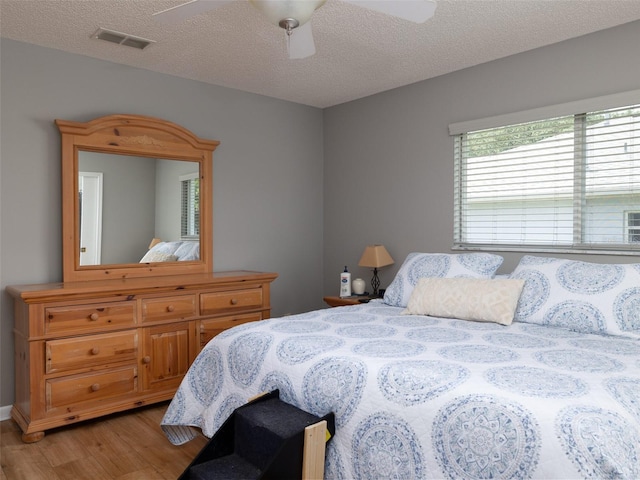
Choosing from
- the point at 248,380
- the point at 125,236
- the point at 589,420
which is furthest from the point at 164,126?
the point at 589,420

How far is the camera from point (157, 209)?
139 inches

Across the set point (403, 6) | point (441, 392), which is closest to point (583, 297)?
point (441, 392)

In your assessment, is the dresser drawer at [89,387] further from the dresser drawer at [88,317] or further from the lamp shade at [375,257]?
the lamp shade at [375,257]

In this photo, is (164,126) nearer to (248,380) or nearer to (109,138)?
(109,138)

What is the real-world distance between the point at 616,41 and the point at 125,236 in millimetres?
3363

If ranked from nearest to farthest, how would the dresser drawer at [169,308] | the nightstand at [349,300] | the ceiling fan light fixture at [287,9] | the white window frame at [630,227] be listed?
1. the ceiling fan light fixture at [287,9]
2. the white window frame at [630,227]
3. the dresser drawer at [169,308]
4. the nightstand at [349,300]

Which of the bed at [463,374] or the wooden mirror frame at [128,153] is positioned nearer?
the bed at [463,374]

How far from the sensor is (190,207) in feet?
12.2

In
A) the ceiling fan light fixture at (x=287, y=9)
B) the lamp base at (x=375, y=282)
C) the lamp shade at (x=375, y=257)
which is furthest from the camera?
the lamp base at (x=375, y=282)

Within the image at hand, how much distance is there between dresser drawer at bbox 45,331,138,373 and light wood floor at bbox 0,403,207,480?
1.24 ft

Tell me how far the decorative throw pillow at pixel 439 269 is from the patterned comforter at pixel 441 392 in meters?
0.55

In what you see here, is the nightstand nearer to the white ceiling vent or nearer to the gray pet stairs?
the gray pet stairs

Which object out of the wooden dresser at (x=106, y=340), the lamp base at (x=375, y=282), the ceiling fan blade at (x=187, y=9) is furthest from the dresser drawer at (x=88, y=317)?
the lamp base at (x=375, y=282)

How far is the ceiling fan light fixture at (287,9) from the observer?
73.1 inches
